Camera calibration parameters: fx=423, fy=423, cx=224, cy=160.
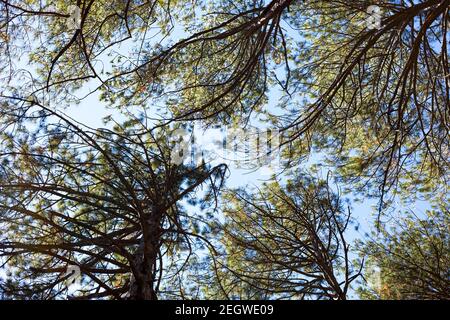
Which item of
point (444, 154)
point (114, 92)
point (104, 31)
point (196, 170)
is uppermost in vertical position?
point (104, 31)

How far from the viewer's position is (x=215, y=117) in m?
3.84

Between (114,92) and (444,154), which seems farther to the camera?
(444,154)

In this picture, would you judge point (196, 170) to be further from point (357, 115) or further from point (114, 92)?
point (357, 115)

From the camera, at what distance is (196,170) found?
3.52 metres

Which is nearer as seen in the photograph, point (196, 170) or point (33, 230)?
point (33, 230)

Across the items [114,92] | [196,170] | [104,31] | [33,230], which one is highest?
[104,31]
